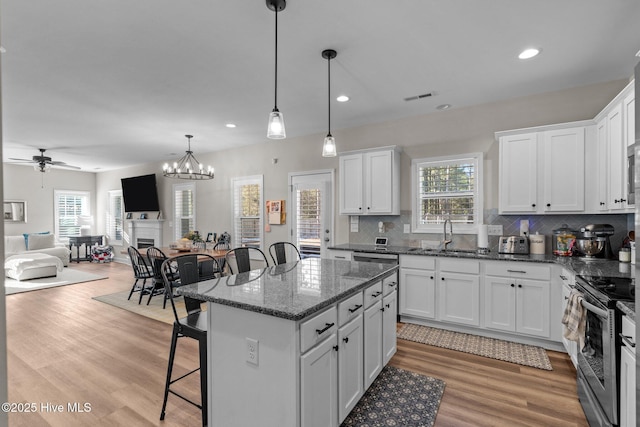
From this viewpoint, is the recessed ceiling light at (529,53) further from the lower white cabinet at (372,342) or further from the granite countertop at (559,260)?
the lower white cabinet at (372,342)

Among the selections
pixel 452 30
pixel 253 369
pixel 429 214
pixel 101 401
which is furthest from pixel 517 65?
pixel 101 401

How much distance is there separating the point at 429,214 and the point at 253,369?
11.1 ft

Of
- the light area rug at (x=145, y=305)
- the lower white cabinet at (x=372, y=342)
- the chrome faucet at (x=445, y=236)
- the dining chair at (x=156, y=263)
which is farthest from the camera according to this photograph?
the dining chair at (x=156, y=263)

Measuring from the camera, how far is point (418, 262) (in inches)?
153

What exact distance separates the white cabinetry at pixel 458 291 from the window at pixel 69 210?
10.3 metres

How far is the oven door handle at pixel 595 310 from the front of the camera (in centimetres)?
185

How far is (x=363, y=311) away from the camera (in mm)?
2342

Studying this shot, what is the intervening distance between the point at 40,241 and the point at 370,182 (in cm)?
840

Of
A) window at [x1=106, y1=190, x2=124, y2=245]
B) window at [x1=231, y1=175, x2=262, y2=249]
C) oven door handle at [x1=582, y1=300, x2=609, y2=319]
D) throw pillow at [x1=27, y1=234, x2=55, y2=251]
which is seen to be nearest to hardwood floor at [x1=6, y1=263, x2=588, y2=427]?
oven door handle at [x1=582, y1=300, x2=609, y2=319]

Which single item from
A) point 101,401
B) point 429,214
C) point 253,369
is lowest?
point 101,401

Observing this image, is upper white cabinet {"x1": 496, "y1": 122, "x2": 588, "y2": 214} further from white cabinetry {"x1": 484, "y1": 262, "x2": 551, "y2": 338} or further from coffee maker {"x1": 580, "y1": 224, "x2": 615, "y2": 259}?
white cabinetry {"x1": 484, "y1": 262, "x2": 551, "y2": 338}

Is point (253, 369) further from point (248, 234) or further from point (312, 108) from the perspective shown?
point (248, 234)

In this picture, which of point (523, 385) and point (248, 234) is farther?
point (248, 234)

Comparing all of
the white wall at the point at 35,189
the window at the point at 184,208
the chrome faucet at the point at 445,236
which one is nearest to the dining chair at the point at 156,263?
the window at the point at 184,208
